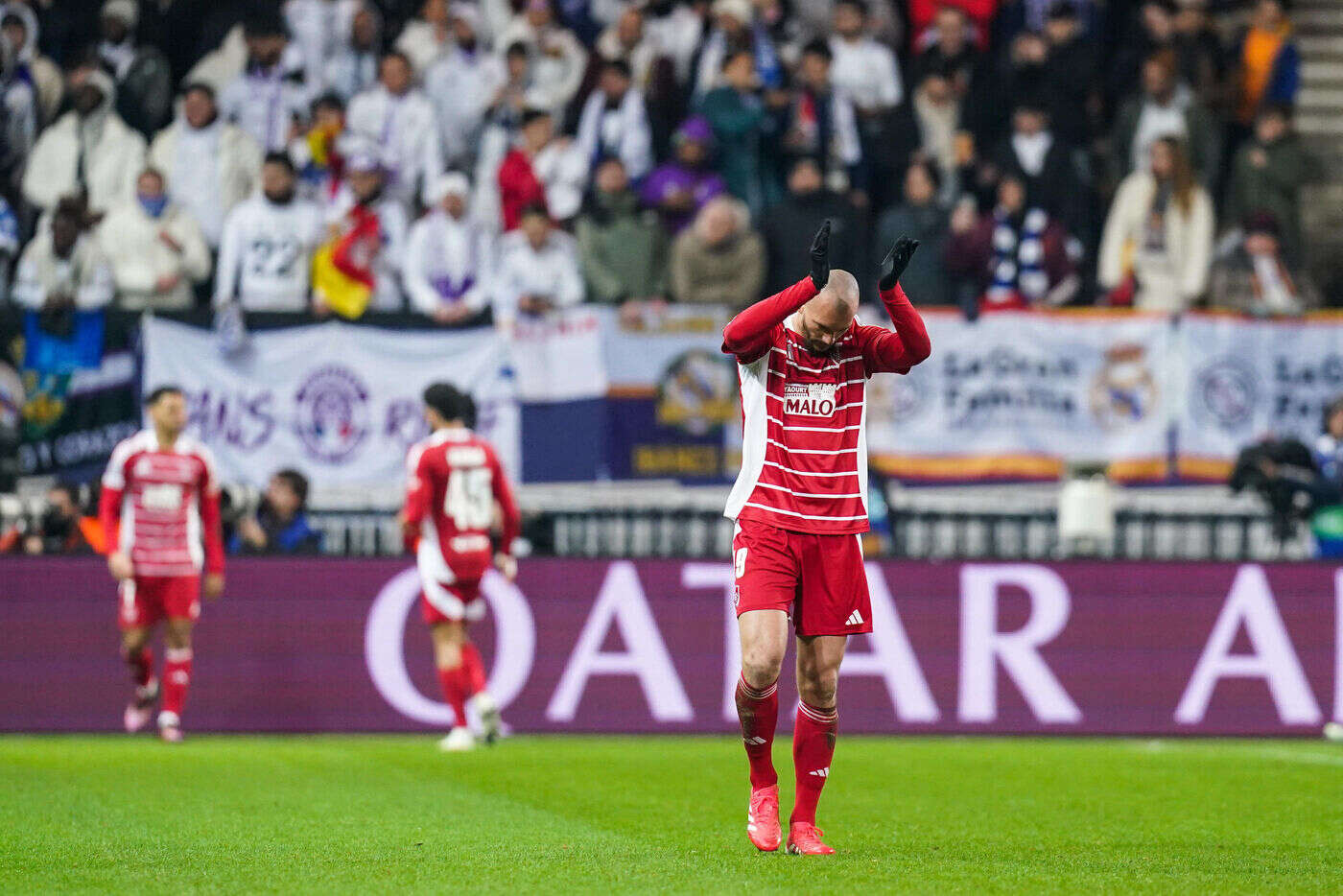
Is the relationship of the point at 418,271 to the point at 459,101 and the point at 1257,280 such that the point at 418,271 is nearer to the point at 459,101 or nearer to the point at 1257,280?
the point at 459,101

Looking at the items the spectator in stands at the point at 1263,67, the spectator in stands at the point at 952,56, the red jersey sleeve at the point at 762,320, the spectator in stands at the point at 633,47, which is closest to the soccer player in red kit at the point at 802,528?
the red jersey sleeve at the point at 762,320

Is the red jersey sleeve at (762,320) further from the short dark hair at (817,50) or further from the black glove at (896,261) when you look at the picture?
the short dark hair at (817,50)

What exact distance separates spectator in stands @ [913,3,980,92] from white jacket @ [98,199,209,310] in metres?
6.79

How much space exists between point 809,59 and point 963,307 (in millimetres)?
3427

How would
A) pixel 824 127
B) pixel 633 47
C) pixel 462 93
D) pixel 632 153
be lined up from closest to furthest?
pixel 632 153, pixel 824 127, pixel 462 93, pixel 633 47

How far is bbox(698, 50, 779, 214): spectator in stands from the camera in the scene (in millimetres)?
17953

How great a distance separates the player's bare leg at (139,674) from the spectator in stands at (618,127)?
6747mm

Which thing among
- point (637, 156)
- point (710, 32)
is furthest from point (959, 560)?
point (710, 32)

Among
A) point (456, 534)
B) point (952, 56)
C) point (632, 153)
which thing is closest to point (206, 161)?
point (632, 153)

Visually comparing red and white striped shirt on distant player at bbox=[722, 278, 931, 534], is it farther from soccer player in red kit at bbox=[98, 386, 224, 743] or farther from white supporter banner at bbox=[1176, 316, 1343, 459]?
white supporter banner at bbox=[1176, 316, 1343, 459]

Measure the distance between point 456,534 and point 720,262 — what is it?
472cm

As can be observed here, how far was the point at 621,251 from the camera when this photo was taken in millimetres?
16844

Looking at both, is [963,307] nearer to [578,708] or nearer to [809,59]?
[809,59]

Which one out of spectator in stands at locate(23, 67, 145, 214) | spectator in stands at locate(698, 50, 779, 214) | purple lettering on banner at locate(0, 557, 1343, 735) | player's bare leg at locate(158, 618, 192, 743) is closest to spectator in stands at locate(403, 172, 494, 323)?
spectator in stands at locate(698, 50, 779, 214)
